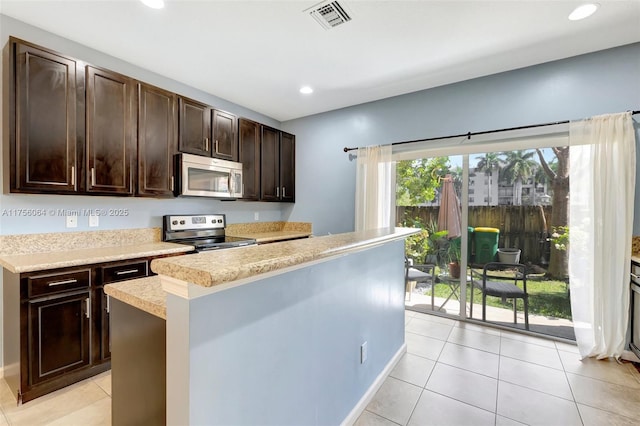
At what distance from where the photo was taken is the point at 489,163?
3082 millimetres

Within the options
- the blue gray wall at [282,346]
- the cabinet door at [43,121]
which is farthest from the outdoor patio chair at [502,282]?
the cabinet door at [43,121]

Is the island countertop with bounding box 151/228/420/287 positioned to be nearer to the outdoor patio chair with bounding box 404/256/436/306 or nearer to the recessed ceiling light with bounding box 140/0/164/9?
the recessed ceiling light with bounding box 140/0/164/9

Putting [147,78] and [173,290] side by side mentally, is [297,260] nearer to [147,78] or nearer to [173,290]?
[173,290]

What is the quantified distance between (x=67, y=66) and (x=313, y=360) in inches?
107

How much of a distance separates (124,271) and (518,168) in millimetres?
3851

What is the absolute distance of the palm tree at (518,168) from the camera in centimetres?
290

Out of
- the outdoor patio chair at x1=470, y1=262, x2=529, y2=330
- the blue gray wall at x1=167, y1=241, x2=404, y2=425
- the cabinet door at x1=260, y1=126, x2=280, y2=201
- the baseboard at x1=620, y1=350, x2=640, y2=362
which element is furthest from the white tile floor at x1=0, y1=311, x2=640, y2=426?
the cabinet door at x1=260, y1=126, x2=280, y2=201

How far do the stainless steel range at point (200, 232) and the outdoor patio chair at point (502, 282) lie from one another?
2593 millimetres

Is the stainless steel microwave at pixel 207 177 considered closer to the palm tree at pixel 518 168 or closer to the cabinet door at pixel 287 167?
the cabinet door at pixel 287 167

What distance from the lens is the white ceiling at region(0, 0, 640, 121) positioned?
1.97 metres

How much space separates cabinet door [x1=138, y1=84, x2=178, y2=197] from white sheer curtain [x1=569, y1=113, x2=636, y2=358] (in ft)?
12.4

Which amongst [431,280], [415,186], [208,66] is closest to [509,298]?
[431,280]

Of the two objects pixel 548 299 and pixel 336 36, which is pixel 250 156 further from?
pixel 548 299

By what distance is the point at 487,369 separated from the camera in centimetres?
226
